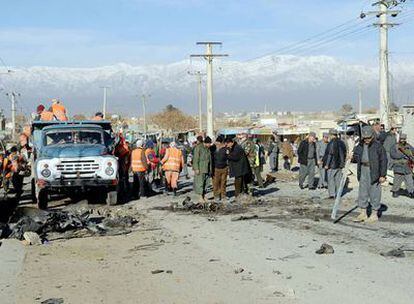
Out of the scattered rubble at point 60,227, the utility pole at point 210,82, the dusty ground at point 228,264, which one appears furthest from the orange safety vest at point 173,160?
the utility pole at point 210,82

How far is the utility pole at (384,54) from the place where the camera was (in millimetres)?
30609

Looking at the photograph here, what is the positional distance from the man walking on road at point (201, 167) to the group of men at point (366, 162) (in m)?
3.14

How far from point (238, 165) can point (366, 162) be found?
5.04 m

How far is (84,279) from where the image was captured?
27.2 ft

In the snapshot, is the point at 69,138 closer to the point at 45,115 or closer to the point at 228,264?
Answer: the point at 45,115

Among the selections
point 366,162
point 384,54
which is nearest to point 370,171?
point 366,162

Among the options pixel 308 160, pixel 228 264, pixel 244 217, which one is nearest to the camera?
pixel 228 264

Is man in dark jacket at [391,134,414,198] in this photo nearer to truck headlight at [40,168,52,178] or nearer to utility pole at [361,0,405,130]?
truck headlight at [40,168,52,178]

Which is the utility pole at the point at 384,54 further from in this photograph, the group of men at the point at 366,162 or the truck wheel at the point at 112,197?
the truck wheel at the point at 112,197

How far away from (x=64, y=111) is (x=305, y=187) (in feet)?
26.0

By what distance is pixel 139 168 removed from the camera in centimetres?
1912

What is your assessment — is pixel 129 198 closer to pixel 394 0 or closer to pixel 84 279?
pixel 84 279

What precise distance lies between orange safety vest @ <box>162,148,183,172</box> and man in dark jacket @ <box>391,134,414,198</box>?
5.90 meters

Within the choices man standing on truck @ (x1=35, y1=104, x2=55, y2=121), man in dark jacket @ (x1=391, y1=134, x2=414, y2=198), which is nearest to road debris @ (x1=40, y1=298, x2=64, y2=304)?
man in dark jacket @ (x1=391, y1=134, x2=414, y2=198)
